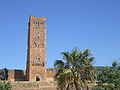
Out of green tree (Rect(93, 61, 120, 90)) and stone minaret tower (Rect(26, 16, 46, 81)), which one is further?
stone minaret tower (Rect(26, 16, 46, 81))

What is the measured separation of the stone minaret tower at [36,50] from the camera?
70.8 metres

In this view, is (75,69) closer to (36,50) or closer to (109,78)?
(109,78)

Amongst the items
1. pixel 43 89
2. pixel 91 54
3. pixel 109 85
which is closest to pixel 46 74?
pixel 43 89

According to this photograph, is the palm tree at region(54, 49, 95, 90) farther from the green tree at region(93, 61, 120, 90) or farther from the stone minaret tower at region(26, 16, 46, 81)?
the stone minaret tower at region(26, 16, 46, 81)

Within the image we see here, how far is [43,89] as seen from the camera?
5650 cm

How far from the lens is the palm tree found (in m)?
20.8

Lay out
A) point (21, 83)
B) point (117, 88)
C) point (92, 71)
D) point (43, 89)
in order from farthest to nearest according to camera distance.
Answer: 1. point (21, 83)
2. point (43, 89)
3. point (117, 88)
4. point (92, 71)

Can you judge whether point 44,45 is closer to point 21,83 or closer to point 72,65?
point 21,83

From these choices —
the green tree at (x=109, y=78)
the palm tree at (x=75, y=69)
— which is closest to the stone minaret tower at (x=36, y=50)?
the green tree at (x=109, y=78)

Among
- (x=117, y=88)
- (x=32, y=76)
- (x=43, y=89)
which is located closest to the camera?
(x=117, y=88)

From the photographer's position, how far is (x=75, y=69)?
21.2 meters

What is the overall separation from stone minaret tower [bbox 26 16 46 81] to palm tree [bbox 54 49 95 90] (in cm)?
4927

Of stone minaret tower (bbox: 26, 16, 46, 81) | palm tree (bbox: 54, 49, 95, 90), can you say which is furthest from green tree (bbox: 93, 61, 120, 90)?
stone minaret tower (bbox: 26, 16, 46, 81)

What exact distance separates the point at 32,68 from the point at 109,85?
39.1m
